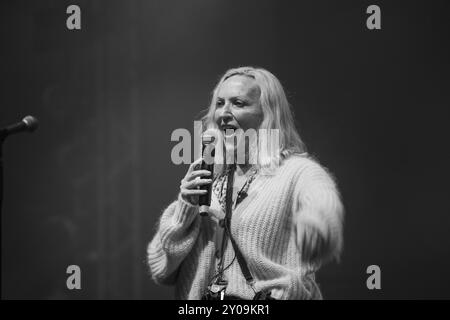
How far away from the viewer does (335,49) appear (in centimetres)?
288

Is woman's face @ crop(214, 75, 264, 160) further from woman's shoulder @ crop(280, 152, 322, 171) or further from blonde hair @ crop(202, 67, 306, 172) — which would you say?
woman's shoulder @ crop(280, 152, 322, 171)

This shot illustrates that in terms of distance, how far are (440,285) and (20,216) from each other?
2.32m

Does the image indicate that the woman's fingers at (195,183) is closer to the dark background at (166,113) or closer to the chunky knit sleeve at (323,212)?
the chunky knit sleeve at (323,212)

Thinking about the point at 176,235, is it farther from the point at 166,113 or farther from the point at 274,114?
the point at 166,113

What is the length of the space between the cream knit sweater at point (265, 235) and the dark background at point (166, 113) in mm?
1024

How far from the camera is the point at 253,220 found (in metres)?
1.83

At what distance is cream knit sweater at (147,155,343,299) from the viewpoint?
5.73 feet

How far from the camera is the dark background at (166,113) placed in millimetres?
2826

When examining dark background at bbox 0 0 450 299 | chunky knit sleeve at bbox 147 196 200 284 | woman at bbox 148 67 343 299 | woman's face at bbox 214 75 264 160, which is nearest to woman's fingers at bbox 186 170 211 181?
woman at bbox 148 67 343 299

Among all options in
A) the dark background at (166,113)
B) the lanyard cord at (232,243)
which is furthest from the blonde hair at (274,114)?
the dark background at (166,113)
